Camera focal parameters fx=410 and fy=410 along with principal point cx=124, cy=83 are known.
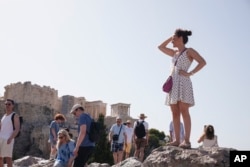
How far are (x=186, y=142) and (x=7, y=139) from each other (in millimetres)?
4144

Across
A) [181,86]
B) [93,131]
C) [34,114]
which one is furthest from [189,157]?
[34,114]

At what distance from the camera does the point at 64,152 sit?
7855 mm

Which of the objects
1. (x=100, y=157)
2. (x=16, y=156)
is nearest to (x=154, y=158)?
(x=100, y=157)

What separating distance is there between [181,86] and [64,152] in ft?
10.3

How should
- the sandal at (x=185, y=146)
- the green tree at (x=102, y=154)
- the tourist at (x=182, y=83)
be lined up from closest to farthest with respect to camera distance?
1. the sandal at (x=185, y=146)
2. the tourist at (x=182, y=83)
3. the green tree at (x=102, y=154)

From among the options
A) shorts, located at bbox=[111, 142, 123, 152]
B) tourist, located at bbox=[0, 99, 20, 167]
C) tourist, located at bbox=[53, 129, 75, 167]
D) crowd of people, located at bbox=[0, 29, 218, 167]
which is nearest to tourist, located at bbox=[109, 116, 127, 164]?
shorts, located at bbox=[111, 142, 123, 152]

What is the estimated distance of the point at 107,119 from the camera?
67.9 m

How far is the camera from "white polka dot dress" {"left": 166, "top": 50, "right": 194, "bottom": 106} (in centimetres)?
571

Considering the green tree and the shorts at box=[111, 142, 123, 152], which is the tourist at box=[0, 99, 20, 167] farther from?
the green tree

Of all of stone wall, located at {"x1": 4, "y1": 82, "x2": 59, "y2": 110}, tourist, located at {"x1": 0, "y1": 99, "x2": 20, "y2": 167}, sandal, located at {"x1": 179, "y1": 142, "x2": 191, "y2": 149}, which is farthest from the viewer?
stone wall, located at {"x1": 4, "y1": 82, "x2": 59, "y2": 110}

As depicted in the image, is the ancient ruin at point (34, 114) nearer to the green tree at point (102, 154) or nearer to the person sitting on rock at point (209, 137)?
the green tree at point (102, 154)

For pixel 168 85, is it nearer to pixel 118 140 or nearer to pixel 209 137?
pixel 209 137

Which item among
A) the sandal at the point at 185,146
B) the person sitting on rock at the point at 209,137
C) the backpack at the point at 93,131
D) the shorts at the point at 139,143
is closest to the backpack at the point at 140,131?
the shorts at the point at 139,143

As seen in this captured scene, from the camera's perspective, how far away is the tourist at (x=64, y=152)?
7.77 metres
